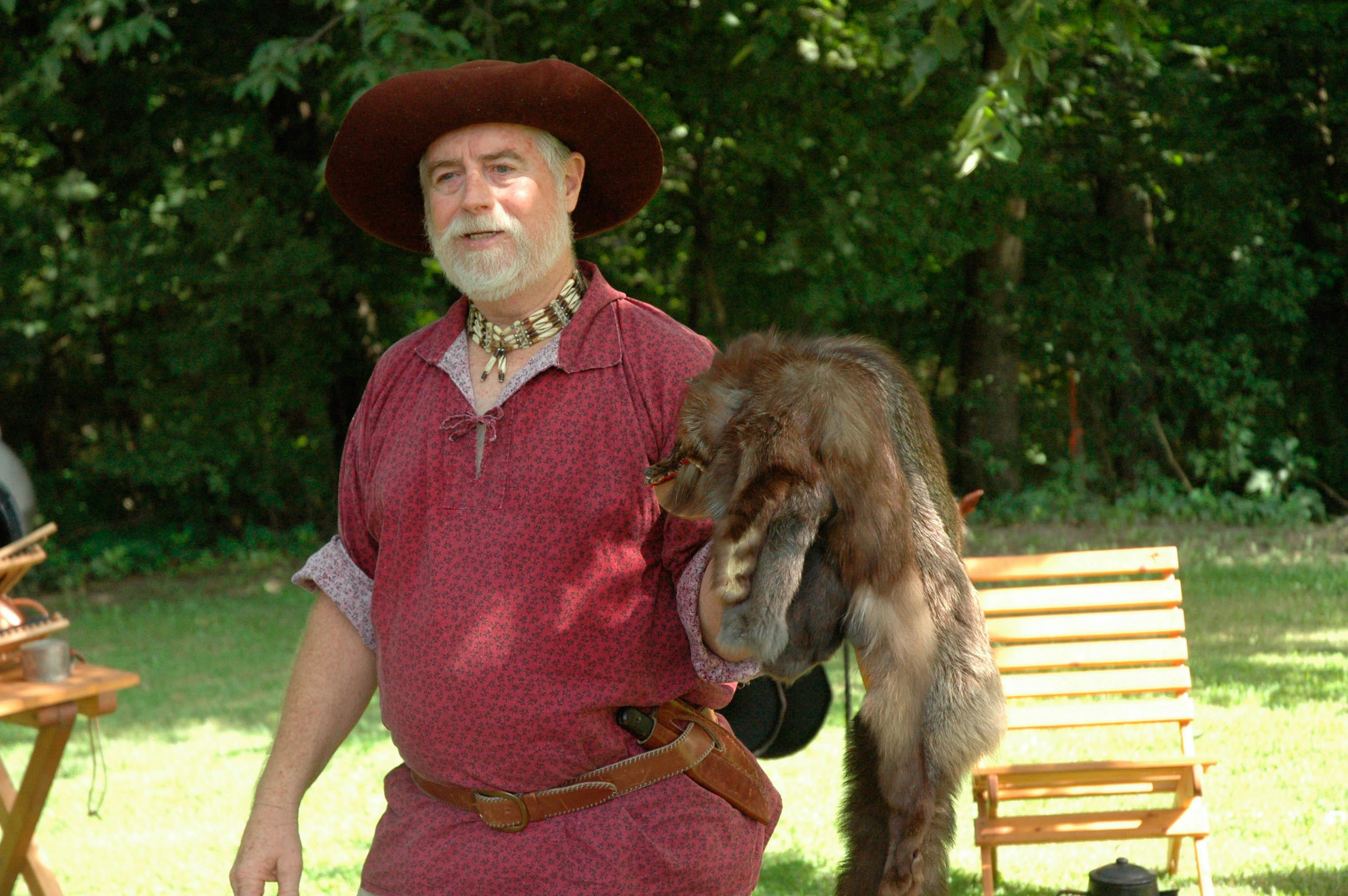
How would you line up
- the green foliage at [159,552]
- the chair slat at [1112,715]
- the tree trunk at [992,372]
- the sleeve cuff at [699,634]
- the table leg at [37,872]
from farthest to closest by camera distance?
the tree trunk at [992,372]
the green foliage at [159,552]
the chair slat at [1112,715]
the table leg at [37,872]
the sleeve cuff at [699,634]

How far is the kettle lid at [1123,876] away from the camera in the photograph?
10.9 ft

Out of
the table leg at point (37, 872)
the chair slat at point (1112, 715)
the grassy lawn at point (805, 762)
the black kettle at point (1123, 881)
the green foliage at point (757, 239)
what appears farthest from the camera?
the green foliage at point (757, 239)

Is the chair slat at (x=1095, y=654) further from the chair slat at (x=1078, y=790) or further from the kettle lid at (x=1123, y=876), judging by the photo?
the kettle lid at (x=1123, y=876)

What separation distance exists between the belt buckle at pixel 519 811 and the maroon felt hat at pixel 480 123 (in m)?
0.95

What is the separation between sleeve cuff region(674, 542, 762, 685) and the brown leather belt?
112 mm

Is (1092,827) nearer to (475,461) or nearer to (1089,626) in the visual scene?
(1089,626)

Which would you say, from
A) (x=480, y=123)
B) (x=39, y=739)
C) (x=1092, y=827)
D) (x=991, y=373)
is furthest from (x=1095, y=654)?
(x=991, y=373)

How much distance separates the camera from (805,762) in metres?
5.18

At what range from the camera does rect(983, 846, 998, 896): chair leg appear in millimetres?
3514

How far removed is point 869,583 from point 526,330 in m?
0.81

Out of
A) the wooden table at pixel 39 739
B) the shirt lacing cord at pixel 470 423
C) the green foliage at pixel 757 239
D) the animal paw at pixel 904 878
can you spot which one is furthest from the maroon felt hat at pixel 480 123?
the green foliage at pixel 757 239

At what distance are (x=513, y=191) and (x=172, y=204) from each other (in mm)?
8830

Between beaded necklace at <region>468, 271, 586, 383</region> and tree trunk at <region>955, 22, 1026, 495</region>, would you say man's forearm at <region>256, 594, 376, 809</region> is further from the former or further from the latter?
tree trunk at <region>955, 22, 1026, 495</region>

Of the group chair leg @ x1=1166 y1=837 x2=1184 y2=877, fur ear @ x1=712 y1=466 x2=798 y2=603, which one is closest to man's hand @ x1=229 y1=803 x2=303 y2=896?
fur ear @ x1=712 y1=466 x2=798 y2=603
